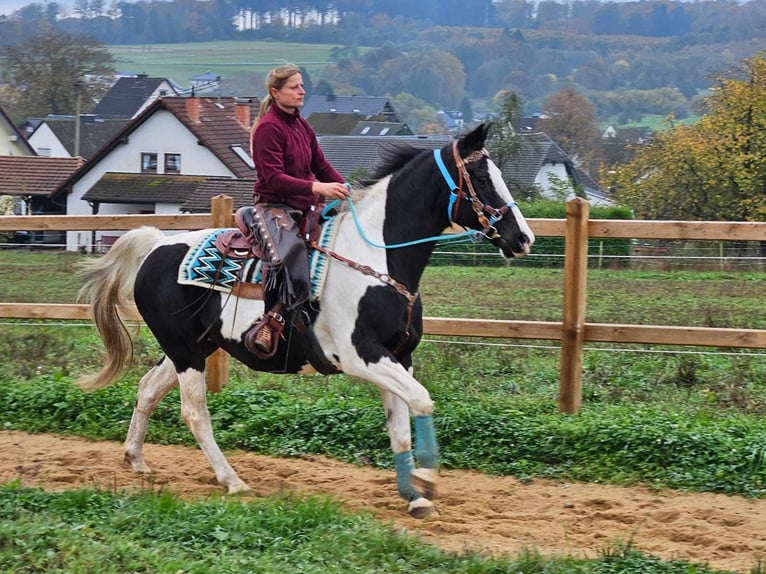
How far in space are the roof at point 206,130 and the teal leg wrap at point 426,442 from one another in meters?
40.8

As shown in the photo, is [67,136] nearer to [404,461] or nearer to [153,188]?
[153,188]

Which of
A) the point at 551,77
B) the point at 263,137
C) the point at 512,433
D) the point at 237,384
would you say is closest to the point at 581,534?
the point at 512,433

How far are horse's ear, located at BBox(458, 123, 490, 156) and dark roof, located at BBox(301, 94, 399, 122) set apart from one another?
6822 cm

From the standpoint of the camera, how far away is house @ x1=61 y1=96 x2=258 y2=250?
45844mm

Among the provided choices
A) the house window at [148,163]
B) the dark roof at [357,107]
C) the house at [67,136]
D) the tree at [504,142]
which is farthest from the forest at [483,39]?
the tree at [504,142]

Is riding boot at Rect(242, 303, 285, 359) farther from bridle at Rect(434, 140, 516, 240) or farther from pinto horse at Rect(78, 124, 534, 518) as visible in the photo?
bridle at Rect(434, 140, 516, 240)

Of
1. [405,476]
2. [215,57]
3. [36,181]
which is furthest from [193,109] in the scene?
[215,57]

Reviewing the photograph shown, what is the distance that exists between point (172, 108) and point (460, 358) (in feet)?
130

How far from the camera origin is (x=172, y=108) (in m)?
46.9

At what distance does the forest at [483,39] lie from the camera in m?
132

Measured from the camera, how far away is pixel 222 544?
17.2 ft

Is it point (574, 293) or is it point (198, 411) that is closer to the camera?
point (198, 411)

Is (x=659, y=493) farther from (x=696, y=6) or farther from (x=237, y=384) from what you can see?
(x=696, y=6)

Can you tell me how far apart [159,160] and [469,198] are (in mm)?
44195
